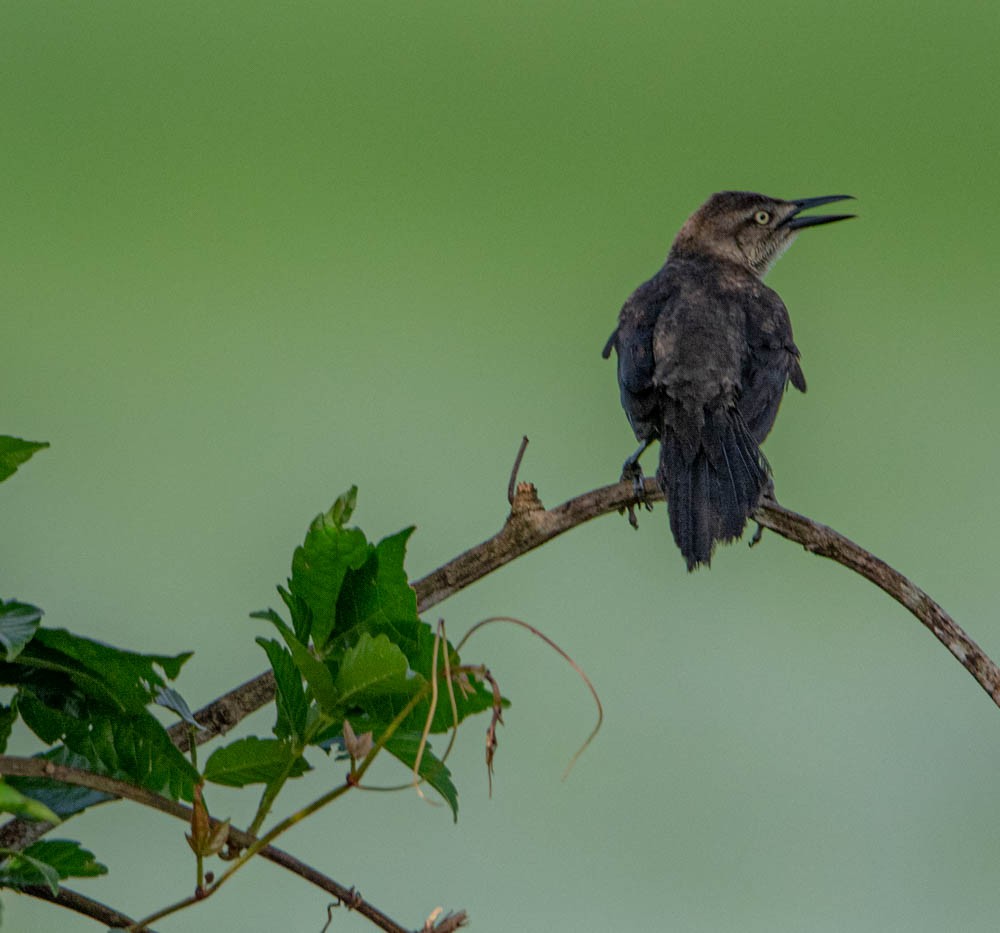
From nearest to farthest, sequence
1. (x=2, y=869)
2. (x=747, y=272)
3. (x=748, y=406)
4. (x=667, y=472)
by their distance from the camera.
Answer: (x=2, y=869), (x=667, y=472), (x=748, y=406), (x=747, y=272)

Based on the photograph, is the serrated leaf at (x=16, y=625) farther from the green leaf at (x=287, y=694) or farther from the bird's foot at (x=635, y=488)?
the bird's foot at (x=635, y=488)

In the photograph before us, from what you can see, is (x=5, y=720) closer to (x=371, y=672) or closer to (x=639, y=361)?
(x=371, y=672)

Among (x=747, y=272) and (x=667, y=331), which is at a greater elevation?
(x=747, y=272)

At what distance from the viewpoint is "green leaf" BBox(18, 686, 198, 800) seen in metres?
0.66

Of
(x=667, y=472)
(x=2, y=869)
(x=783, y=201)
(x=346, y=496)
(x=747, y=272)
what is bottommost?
(x=2, y=869)

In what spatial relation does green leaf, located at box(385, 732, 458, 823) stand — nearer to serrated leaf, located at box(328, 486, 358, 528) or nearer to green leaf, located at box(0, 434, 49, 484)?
serrated leaf, located at box(328, 486, 358, 528)

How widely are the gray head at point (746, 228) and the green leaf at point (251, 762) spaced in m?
1.68

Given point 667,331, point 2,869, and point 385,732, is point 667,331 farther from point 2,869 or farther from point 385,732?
point 2,869

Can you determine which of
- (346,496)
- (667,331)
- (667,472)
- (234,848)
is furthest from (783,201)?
(234,848)

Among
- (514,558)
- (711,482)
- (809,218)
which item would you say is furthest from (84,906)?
(809,218)

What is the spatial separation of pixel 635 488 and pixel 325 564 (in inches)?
26.4

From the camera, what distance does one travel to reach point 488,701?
2.38 ft

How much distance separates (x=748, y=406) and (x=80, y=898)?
124 cm

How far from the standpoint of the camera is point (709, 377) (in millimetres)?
1707
